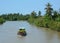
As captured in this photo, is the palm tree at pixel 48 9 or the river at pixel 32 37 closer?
the river at pixel 32 37

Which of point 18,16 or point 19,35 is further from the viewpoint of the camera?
point 18,16

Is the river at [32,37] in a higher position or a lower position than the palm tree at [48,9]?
lower

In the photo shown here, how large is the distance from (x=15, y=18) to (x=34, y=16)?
34497 millimetres

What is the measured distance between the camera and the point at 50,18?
51.7 meters

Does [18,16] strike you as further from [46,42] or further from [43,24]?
[46,42]

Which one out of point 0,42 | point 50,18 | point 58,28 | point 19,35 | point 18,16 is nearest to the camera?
point 0,42

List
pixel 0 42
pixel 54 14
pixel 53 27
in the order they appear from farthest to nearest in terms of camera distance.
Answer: pixel 54 14 → pixel 53 27 → pixel 0 42

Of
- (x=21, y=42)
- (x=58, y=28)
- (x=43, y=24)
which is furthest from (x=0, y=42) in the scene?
(x=43, y=24)

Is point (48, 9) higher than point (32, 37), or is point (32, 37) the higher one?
point (48, 9)

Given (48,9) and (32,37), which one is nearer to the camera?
(32,37)

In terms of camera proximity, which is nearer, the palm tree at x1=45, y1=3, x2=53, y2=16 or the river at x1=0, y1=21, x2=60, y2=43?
the river at x1=0, y1=21, x2=60, y2=43

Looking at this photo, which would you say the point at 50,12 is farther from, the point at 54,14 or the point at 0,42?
the point at 0,42

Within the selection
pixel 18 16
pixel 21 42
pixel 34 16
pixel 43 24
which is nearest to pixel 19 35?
pixel 21 42

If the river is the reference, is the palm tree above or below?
above
